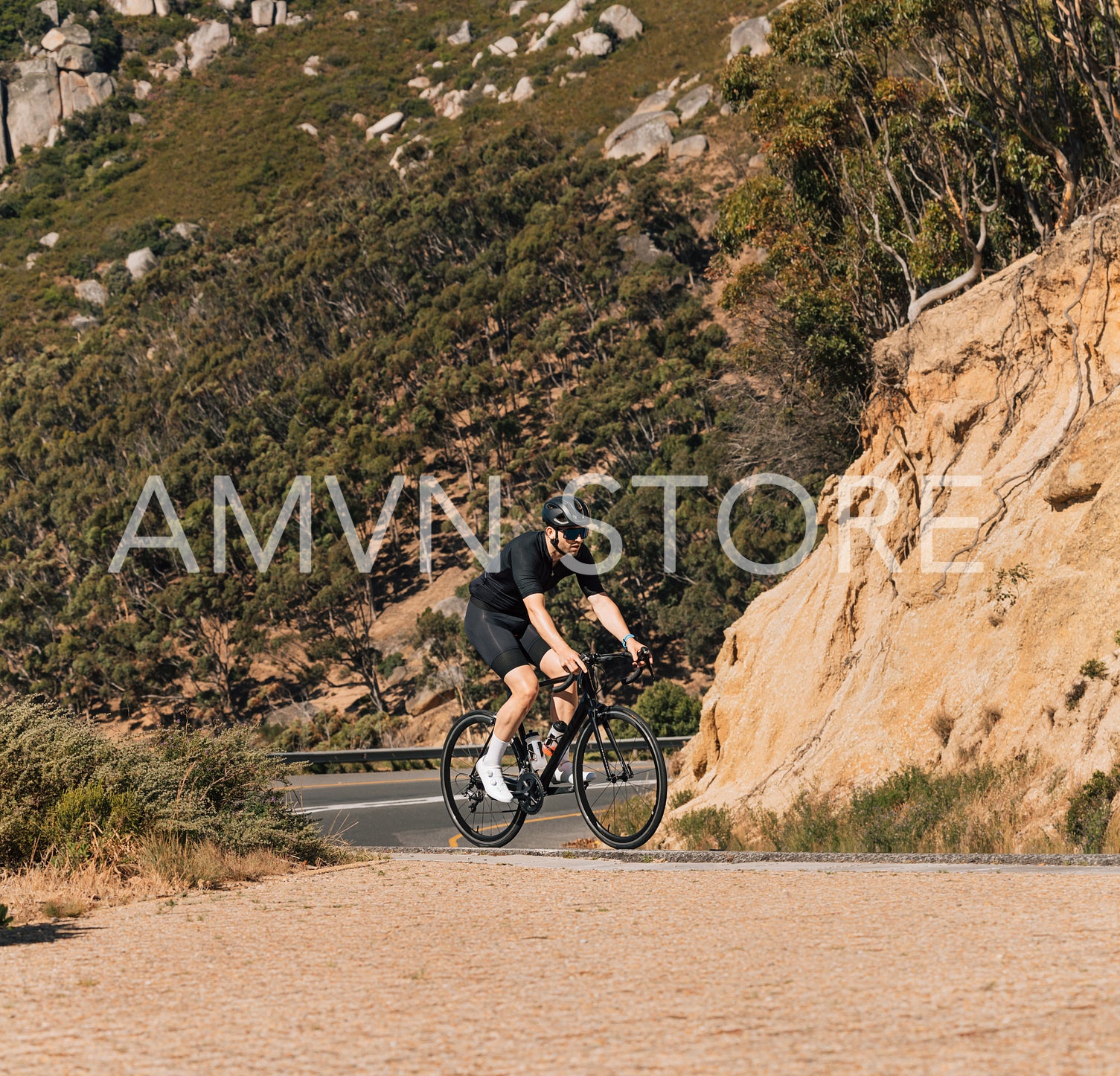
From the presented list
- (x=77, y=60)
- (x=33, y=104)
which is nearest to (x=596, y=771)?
(x=33, y=104)

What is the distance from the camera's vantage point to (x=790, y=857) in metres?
6.65

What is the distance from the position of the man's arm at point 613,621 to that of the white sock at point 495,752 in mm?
856

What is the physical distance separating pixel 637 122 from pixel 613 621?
224ft

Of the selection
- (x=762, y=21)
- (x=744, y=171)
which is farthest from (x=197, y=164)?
(x=744, y=171)

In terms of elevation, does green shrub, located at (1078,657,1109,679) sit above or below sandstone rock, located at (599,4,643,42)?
below

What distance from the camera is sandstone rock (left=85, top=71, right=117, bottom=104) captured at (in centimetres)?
10894

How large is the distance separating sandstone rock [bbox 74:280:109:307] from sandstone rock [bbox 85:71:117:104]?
114 ft

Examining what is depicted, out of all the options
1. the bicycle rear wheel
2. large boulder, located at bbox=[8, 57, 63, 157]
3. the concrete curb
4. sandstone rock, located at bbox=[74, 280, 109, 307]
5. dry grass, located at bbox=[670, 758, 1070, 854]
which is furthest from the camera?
large boulder, located at bbox=[8, 57, 63, 157]

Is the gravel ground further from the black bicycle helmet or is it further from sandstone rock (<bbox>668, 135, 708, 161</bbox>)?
sandstone rock (<bbox>668, 135, 708, 161</bbox>)

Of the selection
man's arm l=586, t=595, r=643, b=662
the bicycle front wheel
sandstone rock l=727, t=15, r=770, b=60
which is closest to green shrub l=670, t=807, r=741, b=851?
the bicycle front wheel

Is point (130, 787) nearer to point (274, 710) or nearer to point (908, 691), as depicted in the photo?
point (908, 691)

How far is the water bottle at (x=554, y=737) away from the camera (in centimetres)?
697

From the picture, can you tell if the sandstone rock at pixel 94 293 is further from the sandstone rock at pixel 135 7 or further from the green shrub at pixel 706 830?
the green shrub at pixel 706 830

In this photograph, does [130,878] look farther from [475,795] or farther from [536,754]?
[536,754]
